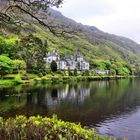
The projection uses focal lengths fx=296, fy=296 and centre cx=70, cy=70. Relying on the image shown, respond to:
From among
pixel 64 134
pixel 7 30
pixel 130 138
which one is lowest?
pixel 130 138

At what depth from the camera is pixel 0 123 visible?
1717 centimetres

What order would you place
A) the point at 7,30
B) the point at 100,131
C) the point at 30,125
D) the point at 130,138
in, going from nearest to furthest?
the point at 30,125 → the point at 7,30 → the point at 130,138 → the point at 100,131

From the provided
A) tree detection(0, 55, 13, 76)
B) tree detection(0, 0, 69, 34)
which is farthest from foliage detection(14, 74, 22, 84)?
tree detection(0, 0, 69, 34)

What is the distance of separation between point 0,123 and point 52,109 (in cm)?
4012

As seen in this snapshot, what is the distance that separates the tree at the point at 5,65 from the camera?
12359 cm

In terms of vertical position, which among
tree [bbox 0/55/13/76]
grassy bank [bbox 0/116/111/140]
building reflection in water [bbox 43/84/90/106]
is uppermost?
tree [bbox 0/55/13/76]

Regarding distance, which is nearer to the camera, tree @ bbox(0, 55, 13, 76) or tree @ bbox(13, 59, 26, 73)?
tree @ bbox(0, 55, 13, 76)

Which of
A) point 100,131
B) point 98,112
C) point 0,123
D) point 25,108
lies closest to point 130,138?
point 100,131

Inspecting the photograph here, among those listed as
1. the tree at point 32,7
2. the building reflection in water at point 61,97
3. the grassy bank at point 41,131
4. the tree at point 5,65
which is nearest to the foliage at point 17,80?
the tree at point 5,65

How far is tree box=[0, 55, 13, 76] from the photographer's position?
124 metres

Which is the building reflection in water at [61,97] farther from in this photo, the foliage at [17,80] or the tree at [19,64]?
the tree at [19,64]

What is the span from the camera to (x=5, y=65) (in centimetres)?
12406

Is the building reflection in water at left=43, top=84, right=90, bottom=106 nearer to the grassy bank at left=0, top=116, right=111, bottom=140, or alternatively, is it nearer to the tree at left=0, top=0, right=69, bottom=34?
the tree at left=0, top=0, right=69, bottom=34

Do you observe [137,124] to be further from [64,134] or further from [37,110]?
[64,134]
